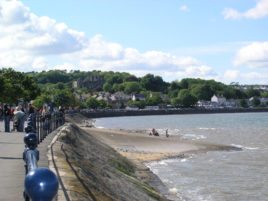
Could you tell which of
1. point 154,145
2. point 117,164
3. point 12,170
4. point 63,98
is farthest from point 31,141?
point 63,98

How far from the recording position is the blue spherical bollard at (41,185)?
340cm

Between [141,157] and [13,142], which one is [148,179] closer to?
[13,142]

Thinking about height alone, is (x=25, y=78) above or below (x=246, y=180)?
above

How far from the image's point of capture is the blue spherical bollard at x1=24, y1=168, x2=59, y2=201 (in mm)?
3402

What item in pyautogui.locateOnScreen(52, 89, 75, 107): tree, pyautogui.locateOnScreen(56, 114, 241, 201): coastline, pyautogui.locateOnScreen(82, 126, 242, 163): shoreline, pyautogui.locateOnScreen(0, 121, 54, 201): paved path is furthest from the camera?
pyautogui.locateOnScreen(52, 89, 75, 107): tree

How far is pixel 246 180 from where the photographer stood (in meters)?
29.9

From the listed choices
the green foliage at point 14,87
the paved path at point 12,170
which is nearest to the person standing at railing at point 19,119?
the paved path at point 12,170

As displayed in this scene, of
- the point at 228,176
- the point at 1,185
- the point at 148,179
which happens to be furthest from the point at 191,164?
the point at 1,185

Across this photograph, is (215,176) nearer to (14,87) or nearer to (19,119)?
(19,119)

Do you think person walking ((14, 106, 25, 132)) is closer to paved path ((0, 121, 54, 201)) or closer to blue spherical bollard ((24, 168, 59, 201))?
paved path ((0, 121, 54, 201))

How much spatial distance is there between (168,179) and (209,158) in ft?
47.7

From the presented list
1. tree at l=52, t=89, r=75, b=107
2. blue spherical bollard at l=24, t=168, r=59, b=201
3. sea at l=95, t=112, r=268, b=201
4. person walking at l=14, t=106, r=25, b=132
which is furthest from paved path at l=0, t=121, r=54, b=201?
tree at l=52, t=89, r=75, b=107

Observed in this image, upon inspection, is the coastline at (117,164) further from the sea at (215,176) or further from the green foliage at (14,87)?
the green foliage at (14,87)

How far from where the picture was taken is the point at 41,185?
3.40 m
